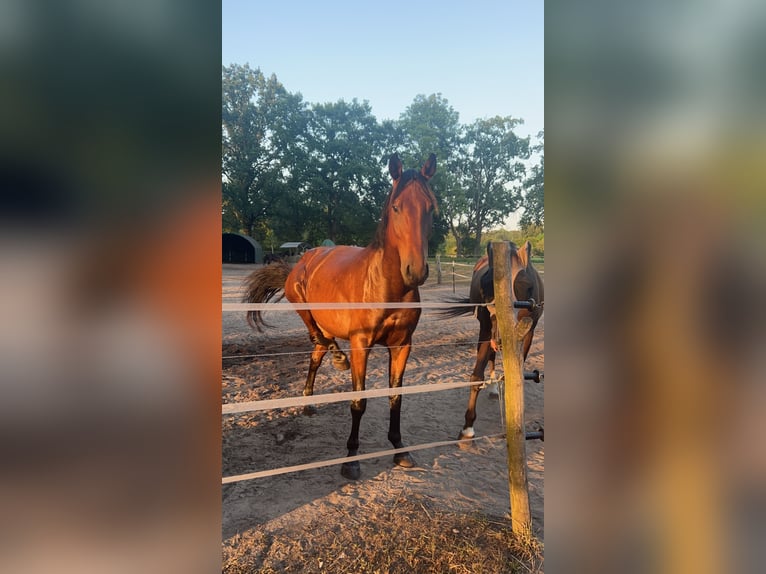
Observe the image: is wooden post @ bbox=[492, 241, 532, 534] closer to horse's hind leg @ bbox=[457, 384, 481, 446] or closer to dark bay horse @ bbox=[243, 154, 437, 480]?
dark bay horse @ bbox=[243, 154, 437, 480]

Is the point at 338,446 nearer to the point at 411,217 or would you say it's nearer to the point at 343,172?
the point at 411,217

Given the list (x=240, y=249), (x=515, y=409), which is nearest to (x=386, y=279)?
(x=515, y=409)

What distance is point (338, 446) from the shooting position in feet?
10.2

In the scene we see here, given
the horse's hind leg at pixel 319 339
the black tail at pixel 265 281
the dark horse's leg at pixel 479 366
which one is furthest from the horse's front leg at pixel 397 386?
the black tail at pixel 265 281

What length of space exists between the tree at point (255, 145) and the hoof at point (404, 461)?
2114mm

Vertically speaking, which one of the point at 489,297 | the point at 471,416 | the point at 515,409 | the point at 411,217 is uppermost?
the point at 411,217

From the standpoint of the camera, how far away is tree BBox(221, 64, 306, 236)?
10.1ft

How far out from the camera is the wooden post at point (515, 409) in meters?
1.92

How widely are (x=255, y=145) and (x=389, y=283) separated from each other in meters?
1.56

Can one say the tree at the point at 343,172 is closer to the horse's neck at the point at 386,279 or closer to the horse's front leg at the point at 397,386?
the horse's neck at the point at 386,279
